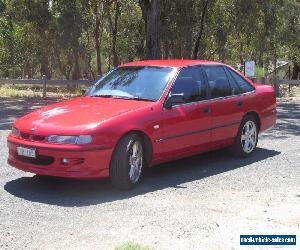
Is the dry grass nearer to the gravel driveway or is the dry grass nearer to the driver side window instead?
the gravel driveway

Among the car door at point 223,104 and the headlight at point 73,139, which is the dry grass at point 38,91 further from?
the headlight at point 73,139

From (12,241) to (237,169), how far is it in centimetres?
414

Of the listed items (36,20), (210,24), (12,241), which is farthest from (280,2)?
(12,241)

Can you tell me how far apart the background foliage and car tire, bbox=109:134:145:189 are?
46.9 ft

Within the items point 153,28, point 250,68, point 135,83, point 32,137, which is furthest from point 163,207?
point 250,68

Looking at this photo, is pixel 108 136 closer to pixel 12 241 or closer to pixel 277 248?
pixel 12 241

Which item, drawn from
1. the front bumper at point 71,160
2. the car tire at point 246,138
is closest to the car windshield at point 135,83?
the front bumper at point 71,160

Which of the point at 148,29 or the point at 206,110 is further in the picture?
the point at 148,29

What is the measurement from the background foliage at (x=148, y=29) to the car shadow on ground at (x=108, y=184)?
12825 millimetres

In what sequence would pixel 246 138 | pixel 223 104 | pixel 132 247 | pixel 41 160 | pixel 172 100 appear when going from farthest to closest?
pixel 246 138, pixel 223 104, pixel 172 100, pixel 41 160, pixel 132 247

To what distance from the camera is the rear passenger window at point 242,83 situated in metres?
9.33

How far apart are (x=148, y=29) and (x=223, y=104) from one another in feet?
42.9

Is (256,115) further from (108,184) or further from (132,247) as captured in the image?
(132,247)

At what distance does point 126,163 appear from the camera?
704 cm
